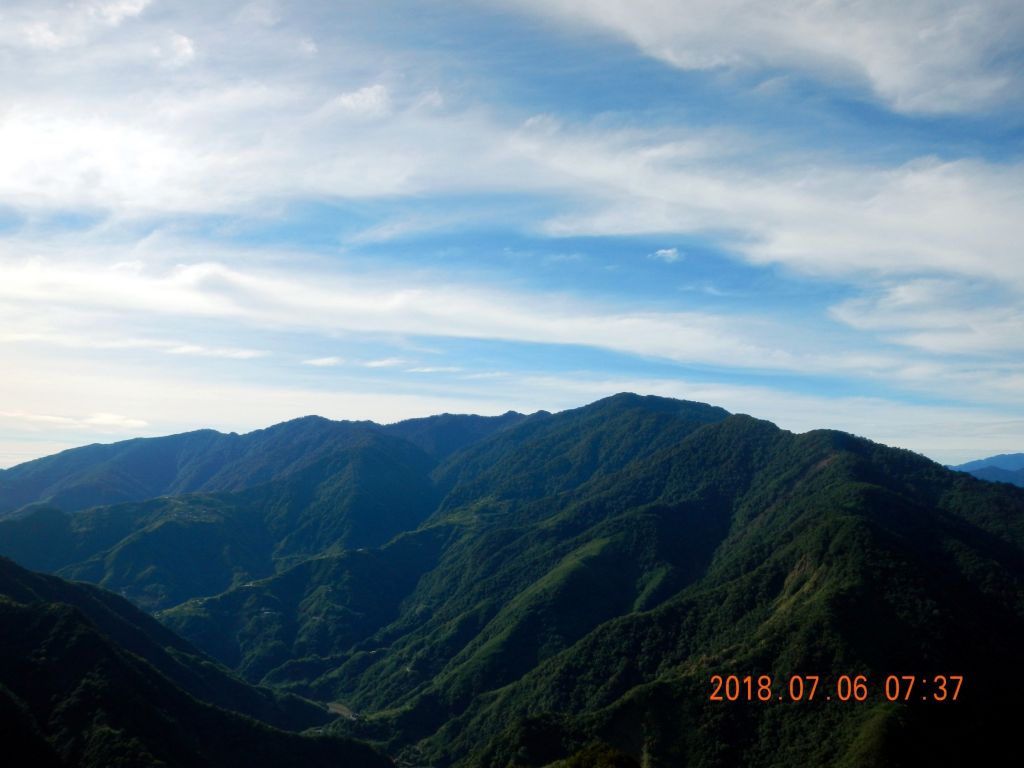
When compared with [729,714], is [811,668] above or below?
above

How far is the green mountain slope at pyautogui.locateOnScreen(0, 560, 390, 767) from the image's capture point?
130 metres

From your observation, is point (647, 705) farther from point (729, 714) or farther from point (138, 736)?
point (138, 736)

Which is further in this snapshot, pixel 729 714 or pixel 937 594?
pixel 937 594

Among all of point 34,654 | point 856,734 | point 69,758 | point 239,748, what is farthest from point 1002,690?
point 34,654

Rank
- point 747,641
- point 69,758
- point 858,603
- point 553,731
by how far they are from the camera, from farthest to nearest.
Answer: point 747,641
point 858,603
point 553,731
point 69,758

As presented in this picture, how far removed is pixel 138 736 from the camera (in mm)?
137625

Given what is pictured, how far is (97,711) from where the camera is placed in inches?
5468

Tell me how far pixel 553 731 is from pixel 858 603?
238 ft

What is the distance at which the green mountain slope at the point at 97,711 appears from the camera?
13038 cm

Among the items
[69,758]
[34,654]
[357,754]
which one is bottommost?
[357,754]
